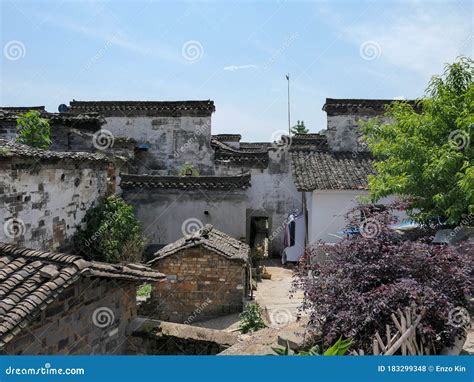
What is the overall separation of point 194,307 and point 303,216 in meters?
6.51

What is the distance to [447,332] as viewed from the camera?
4980mm

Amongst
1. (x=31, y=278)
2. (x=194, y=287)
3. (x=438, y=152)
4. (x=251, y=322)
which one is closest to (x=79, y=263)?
(x=31, y=278)

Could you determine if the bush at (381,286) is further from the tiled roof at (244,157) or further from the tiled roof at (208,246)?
the tiled roof at (244,157)

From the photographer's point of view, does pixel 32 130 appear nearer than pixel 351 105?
Yes

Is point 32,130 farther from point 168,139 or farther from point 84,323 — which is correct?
point 168,139

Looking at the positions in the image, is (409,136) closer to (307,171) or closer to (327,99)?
(307,171)

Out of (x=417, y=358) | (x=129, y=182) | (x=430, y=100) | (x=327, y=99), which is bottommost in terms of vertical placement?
(x=417, y=358)

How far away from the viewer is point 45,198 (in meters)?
10.2

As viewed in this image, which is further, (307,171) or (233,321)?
(307,171)

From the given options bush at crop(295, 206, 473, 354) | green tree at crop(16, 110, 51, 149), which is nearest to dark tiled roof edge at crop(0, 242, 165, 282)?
bush at crop(295, 206, 473, 354)

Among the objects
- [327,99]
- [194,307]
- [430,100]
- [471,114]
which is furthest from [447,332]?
[327,99]

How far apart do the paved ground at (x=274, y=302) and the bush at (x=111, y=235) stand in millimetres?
3247

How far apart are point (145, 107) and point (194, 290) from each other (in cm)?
1256

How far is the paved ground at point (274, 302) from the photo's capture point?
9.90m
